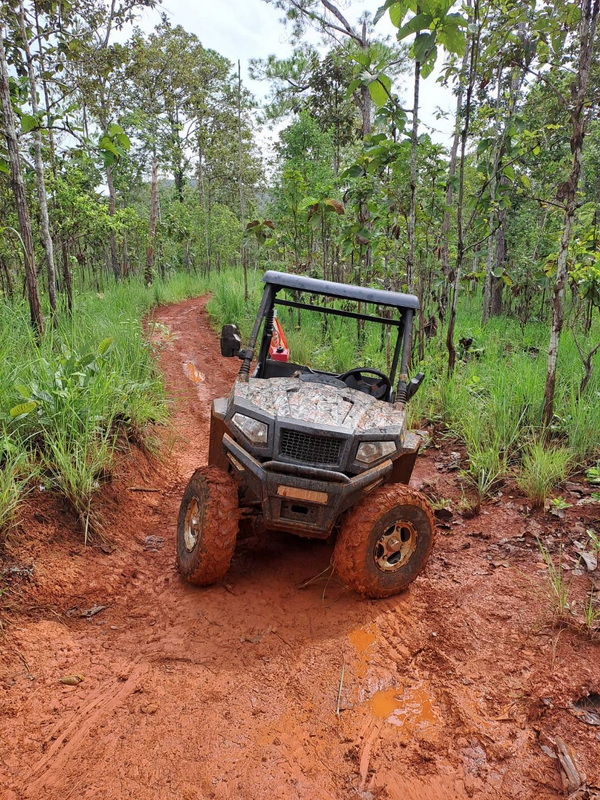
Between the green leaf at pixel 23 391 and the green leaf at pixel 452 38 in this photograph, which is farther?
the green leaf at pixel 452 38

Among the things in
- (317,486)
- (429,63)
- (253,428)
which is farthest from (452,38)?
(317,486)

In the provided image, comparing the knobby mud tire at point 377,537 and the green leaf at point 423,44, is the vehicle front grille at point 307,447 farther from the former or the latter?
the green leaf at point 423,44

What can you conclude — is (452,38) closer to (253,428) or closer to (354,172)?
(253,428)

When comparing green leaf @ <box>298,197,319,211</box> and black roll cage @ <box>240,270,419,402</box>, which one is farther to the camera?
green leaf @ <box>298,197,319,211</box>

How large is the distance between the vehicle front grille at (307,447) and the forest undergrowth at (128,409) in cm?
147

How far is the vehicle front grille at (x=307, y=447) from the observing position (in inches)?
97.7

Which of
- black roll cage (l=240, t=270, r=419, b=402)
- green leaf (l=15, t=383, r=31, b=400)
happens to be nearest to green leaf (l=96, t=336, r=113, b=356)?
green leaf (l=15, t=383, r=31, b=400)

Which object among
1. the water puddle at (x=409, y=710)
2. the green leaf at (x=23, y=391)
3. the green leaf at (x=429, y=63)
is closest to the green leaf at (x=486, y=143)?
the green leaf at (x=429, y=63)

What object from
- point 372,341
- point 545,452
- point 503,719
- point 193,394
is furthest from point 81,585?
point 372,341

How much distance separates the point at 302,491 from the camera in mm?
2404

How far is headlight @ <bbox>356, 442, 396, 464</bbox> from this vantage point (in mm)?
2576

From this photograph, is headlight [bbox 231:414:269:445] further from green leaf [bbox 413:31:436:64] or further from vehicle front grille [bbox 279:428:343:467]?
green leaf [bbox 413:31:436:64]

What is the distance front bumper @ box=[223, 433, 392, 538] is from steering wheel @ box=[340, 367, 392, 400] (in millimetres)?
1040

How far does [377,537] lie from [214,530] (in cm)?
87
